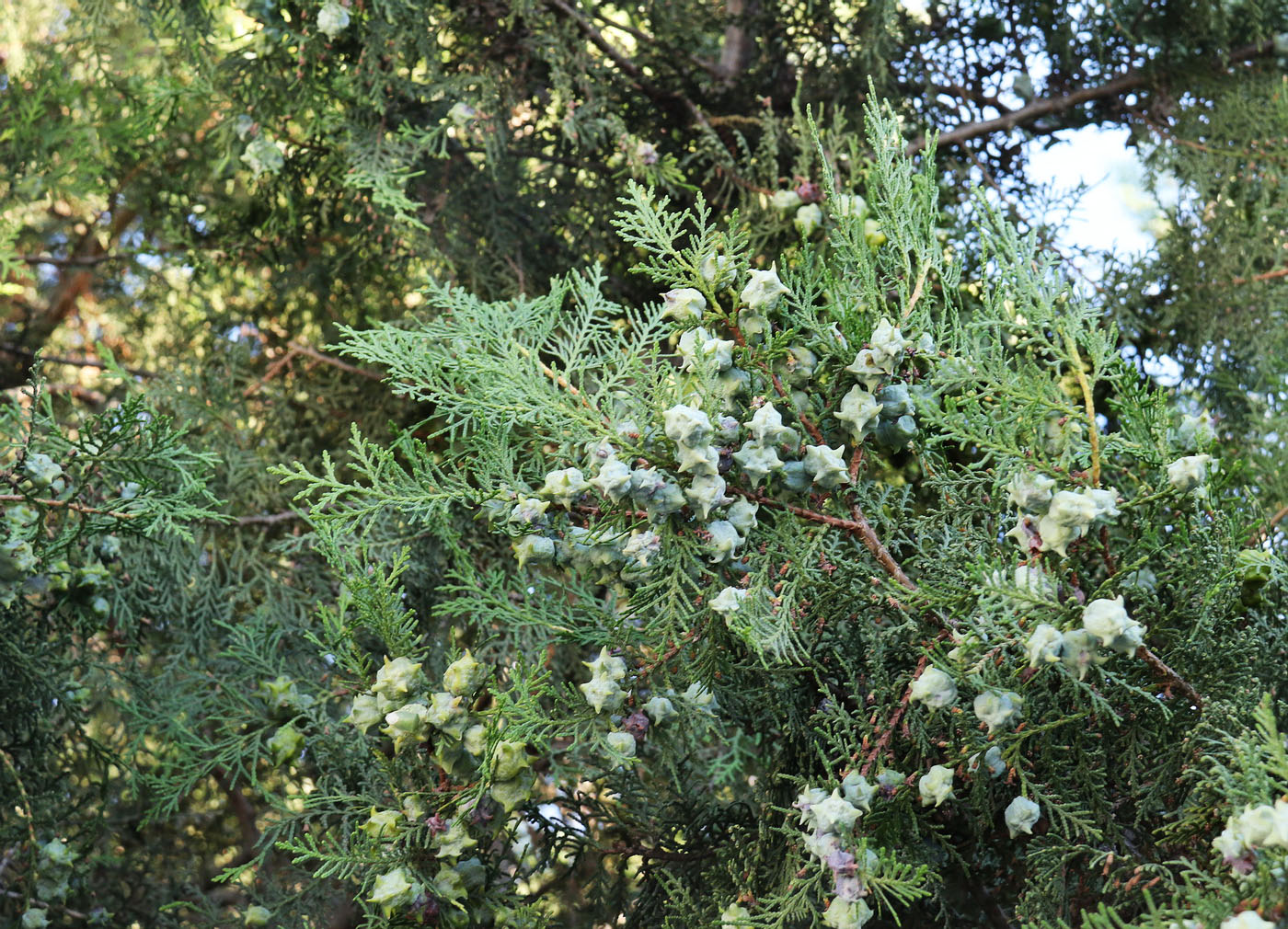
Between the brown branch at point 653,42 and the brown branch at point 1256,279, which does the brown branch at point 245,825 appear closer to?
the brown branch at point 653,42

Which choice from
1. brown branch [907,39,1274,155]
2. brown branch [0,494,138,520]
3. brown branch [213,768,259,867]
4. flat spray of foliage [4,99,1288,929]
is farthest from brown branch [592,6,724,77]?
brown branch [213,768,259,867]

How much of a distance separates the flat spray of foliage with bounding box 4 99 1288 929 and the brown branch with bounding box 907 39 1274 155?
649 mm

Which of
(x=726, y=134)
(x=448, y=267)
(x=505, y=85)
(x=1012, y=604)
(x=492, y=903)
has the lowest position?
(x=492, y=903)

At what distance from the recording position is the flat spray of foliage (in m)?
0.67

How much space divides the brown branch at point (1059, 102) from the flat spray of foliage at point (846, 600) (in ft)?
2.13

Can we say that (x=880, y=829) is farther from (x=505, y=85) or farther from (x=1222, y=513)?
(x=505, y=85)

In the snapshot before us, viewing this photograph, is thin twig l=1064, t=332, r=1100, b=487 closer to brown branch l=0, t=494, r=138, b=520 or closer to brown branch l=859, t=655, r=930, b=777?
brown branch l=859, t=655, r=930, b=777

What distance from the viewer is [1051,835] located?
729 mm

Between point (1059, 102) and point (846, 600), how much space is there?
3.40 feet

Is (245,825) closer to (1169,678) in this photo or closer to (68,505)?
(68,505)

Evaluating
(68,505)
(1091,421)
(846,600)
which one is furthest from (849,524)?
(68,505)

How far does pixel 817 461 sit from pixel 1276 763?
0.99ft

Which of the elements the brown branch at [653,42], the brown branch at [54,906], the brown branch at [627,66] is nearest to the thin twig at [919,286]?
the brown branch at [627,66]

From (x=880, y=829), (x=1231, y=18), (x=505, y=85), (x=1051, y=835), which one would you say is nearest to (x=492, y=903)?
(x=880, y=829)
